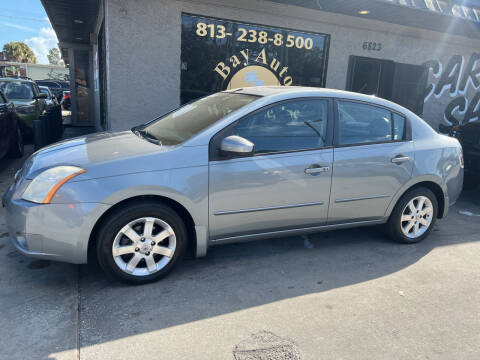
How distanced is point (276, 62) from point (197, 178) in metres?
5.53

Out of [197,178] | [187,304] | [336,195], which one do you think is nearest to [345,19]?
[336,195]

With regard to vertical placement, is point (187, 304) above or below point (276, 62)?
below

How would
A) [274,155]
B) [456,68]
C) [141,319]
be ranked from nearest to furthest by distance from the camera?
[141,319] → [274,155] → [456,68]

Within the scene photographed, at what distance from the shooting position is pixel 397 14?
785 centimetres

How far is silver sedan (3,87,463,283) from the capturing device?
10.0 ft

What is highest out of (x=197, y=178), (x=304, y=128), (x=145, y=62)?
(x=145, y=62)

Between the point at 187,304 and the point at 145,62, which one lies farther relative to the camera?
the point at 145,62

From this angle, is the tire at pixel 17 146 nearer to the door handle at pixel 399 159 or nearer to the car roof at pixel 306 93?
the car roof at pixel 306 93

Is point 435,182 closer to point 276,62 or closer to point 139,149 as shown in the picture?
point 139,149

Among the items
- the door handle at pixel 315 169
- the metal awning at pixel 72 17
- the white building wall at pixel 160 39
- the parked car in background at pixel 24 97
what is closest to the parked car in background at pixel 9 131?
the parked car in background at pixel 24 97

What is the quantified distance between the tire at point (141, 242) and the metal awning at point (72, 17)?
22.2 ft

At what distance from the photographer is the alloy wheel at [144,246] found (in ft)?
10.4

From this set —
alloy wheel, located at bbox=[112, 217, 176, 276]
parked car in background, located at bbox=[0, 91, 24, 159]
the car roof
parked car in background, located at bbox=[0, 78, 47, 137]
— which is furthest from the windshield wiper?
parked car in background, located at bbox=[0, 78, 47, 137]

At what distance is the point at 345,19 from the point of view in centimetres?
836
